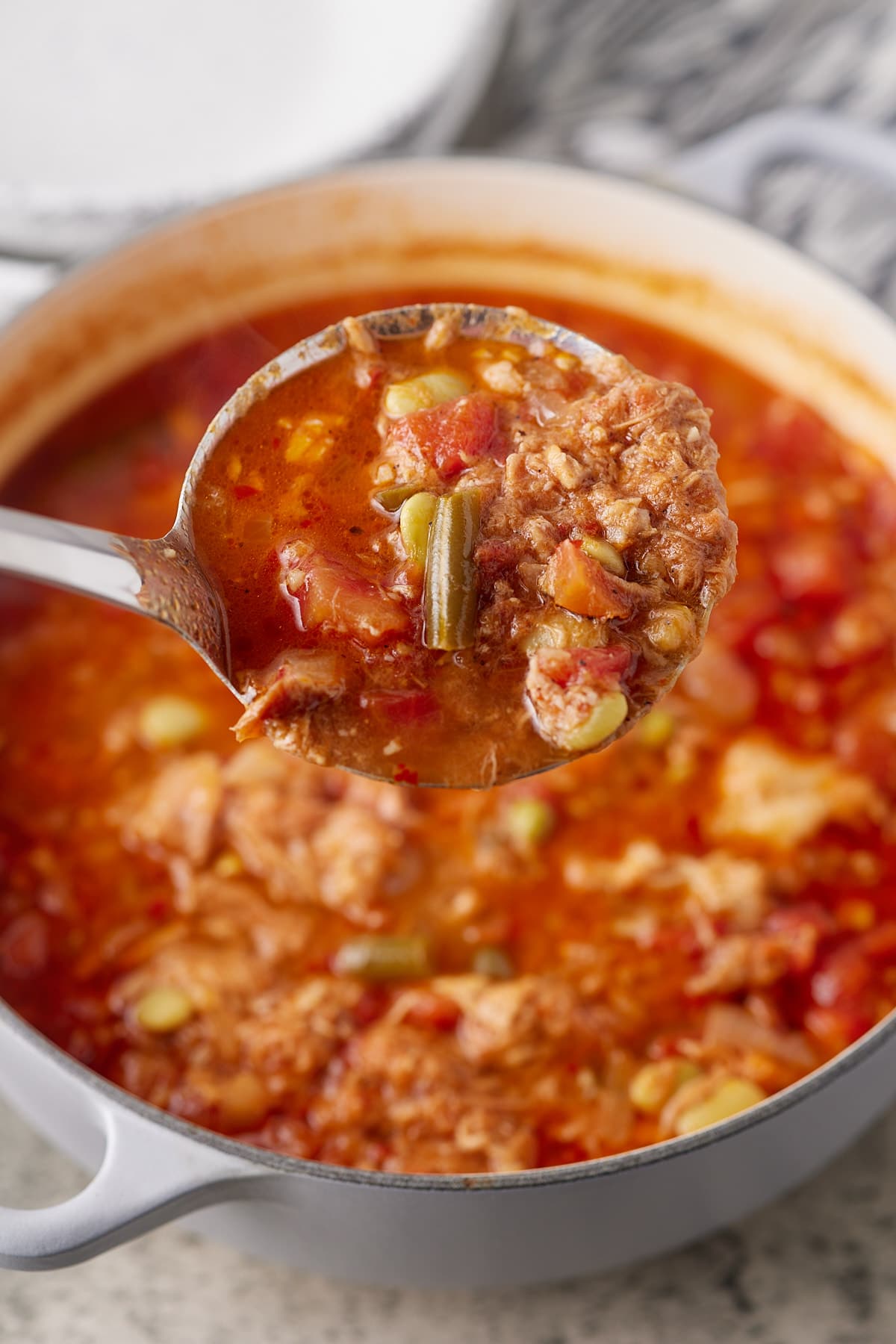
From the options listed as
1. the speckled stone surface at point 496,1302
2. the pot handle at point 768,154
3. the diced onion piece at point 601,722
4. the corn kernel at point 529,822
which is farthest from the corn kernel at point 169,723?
the pot handle at point 768,154

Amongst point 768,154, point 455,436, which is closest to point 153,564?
point 455,436

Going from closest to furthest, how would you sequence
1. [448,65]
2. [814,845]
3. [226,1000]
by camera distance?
[226,1000] < [814,845] < [448,65]

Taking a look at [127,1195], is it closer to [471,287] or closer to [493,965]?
[493,965]

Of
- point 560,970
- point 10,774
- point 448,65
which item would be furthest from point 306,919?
point 448,65

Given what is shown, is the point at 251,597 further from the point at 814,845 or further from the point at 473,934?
the point at 814,845

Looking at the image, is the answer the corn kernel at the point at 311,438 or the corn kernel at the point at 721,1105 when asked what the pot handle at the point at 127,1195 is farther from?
the corn kernel at the point at 311,438

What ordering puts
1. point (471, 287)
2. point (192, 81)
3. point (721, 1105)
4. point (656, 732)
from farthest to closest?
point (192, 81)
point (471, 287)
point (656, 732)
point (721, 1105)

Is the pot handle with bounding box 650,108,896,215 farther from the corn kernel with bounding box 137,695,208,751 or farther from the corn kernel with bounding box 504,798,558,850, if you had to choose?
the corn kernel with bounding box 137,695,208,751
